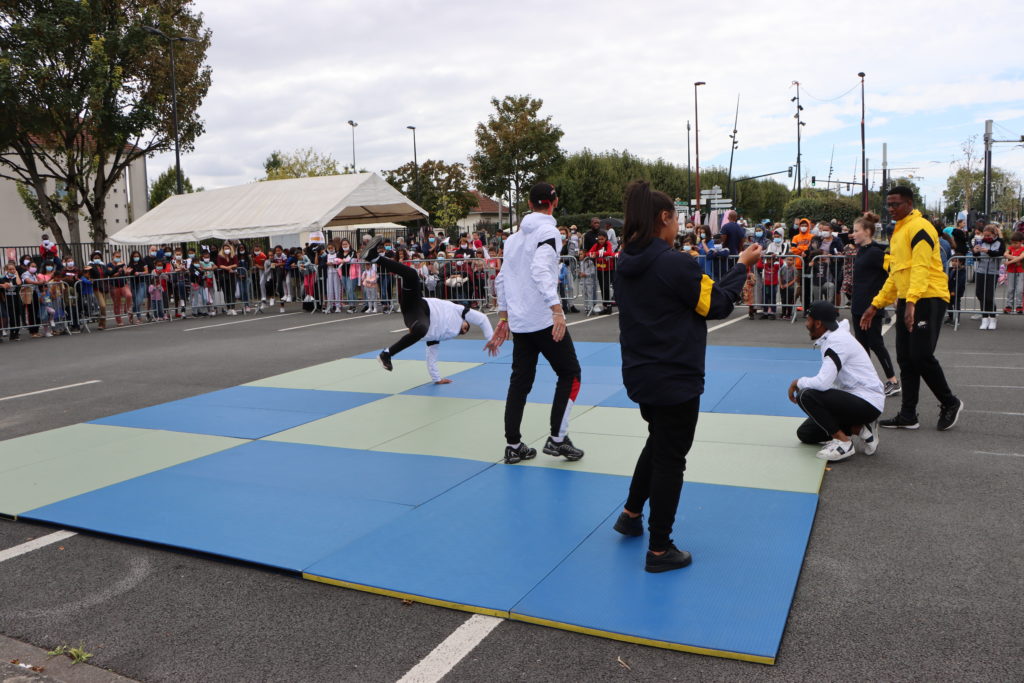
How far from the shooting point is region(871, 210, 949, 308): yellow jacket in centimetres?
626

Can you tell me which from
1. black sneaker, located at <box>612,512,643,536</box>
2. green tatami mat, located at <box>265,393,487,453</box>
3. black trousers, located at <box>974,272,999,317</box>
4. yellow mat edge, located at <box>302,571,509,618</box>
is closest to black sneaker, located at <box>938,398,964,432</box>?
black sneaker, located at <box>612,512,643,536</box>

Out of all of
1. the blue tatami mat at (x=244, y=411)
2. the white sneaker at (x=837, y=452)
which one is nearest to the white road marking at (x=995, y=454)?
the white sneaker at (x=837, y=452)

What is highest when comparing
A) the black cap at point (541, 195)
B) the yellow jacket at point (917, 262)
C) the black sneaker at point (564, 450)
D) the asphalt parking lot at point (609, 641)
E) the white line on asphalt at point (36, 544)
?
the black cap at point (541, 195)

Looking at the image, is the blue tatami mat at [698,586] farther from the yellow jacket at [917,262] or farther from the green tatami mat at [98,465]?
the green tatami mat at [98,465]

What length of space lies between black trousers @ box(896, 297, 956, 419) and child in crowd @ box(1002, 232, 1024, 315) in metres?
8.26

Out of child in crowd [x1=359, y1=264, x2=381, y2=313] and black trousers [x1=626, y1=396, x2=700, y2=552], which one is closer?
black trousers [x1=626, y1=396, x2=700, y2=552]

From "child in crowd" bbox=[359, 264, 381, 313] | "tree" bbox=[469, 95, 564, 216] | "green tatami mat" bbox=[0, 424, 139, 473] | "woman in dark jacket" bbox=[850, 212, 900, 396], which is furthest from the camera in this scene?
"tree" bbox=[469, 95, 564, 216]

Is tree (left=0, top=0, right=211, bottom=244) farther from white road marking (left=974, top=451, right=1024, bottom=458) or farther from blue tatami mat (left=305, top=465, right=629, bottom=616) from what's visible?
white road marking (left=974, top=451, right=1024, bottom=458)

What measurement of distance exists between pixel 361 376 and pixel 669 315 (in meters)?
6.78

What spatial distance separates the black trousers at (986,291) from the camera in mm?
13000

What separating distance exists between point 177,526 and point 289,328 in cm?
1156

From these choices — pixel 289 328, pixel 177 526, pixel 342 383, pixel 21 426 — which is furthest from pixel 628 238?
pixel 289 328

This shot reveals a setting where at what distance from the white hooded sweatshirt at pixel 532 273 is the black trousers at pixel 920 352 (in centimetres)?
310

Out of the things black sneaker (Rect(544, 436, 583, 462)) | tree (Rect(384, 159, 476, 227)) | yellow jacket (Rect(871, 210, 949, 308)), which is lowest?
black sneaker (Rect(544, 436, 583, 462))
